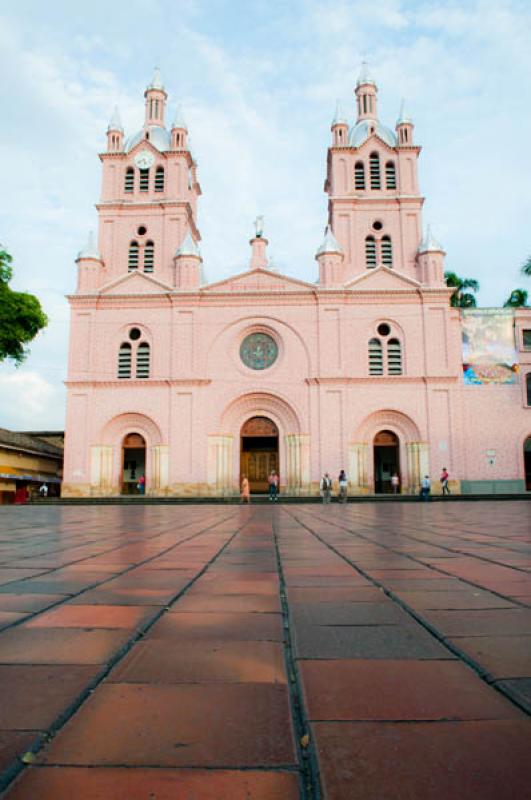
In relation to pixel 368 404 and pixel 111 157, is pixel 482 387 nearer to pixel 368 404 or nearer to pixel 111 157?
pixel 368 404

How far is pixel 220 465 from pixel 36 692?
86.0ft

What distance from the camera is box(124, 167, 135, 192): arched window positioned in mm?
31844

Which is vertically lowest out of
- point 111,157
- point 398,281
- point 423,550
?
point 423,550

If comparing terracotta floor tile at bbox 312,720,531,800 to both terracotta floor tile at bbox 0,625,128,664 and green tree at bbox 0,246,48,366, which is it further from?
green tree at bbox 0,246,48,366

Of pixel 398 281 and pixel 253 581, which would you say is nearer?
pixel 253 581

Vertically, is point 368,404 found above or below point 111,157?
below

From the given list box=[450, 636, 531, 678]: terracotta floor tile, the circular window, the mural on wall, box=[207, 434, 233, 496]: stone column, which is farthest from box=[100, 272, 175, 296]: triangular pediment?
box=[450, 636, 531, 678]: terracotta floor tile

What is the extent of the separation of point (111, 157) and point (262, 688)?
113 feet

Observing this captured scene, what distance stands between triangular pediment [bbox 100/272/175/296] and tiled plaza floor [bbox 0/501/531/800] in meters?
26.7

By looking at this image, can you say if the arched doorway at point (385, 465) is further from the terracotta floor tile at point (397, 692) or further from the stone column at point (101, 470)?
the terracotta floor tile at point (397, 692)

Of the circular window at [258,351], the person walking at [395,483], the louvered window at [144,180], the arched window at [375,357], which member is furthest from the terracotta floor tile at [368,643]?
the louvered window at [144,180]

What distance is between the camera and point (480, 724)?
4.34 feet

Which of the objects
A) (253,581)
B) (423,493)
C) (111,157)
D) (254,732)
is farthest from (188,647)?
(111,157)

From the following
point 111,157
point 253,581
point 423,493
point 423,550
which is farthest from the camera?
point 111,157
